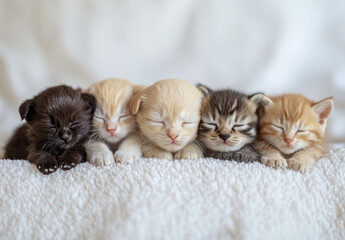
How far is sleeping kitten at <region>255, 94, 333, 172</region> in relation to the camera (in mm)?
1440

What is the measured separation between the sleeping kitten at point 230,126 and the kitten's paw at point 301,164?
14 centimetres

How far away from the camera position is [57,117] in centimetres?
137

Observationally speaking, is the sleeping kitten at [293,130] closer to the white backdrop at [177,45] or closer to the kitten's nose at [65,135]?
A: the white backdrop at [177,45]

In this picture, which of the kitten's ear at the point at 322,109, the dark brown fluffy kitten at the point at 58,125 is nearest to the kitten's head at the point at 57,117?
the dark brown fluffy kitten at the point at 58,125

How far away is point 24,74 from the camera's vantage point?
2.06 m

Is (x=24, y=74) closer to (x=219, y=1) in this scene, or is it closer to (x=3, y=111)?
(x=3, y=111)

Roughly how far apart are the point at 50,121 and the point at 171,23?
0.98m

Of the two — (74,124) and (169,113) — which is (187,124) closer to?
(169,113)

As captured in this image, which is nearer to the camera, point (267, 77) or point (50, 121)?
point (50, 121)

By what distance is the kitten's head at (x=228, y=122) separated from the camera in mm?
1425

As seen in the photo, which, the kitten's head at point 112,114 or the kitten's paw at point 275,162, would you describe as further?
the kitten's head at point 112,114

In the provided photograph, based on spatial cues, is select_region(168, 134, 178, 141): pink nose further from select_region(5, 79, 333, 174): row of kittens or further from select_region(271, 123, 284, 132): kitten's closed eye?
select_region(271, 123, 284, 132): kitten's closed eye

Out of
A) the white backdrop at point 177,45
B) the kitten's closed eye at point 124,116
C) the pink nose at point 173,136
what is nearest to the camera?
the pink nose at point 173,136

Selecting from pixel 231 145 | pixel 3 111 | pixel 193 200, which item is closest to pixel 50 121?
pixel 193 200
